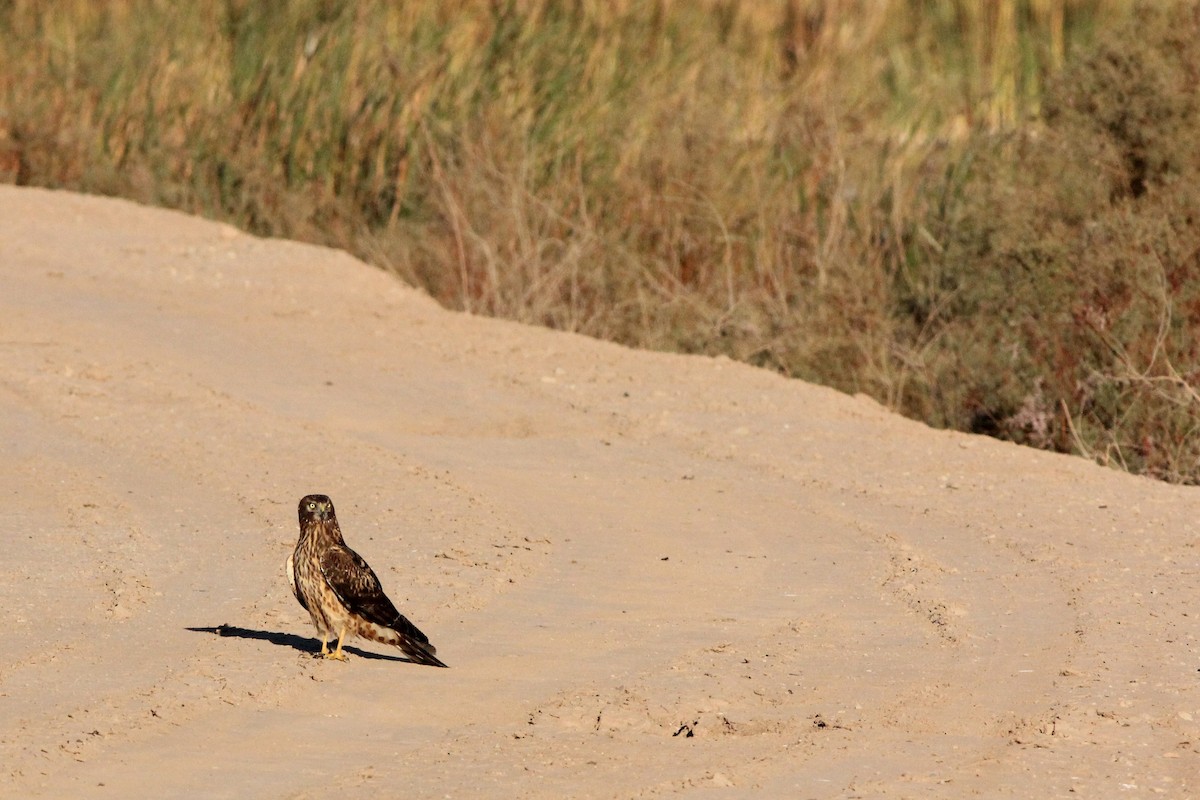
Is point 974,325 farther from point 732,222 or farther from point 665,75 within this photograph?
point 665,75

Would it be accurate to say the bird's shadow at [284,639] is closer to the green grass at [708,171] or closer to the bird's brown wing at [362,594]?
the bird's brown wing at [362,594]

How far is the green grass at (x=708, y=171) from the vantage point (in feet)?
38.4

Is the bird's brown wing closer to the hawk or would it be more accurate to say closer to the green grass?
the hawk

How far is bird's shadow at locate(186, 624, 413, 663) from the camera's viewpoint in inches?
259

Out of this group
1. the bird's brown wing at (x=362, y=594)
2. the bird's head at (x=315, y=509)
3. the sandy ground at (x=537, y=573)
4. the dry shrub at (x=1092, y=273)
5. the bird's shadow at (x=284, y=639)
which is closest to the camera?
the sandy ground at (x=537, y=573)

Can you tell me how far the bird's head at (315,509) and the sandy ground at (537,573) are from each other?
0.41 m

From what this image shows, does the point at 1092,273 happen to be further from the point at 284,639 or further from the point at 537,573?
the point at 284,639

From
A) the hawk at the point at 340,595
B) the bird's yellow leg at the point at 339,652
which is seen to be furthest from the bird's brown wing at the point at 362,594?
the bird's yellow leg at the point at 339,652

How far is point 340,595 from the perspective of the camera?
619 centimetres

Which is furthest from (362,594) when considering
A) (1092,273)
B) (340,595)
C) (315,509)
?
(1092,273)

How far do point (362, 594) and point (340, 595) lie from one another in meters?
0.07

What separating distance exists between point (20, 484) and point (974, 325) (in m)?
5.76

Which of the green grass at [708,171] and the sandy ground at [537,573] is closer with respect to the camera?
the sandy ground at [537,573]

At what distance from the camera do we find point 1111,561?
8.16 metres
